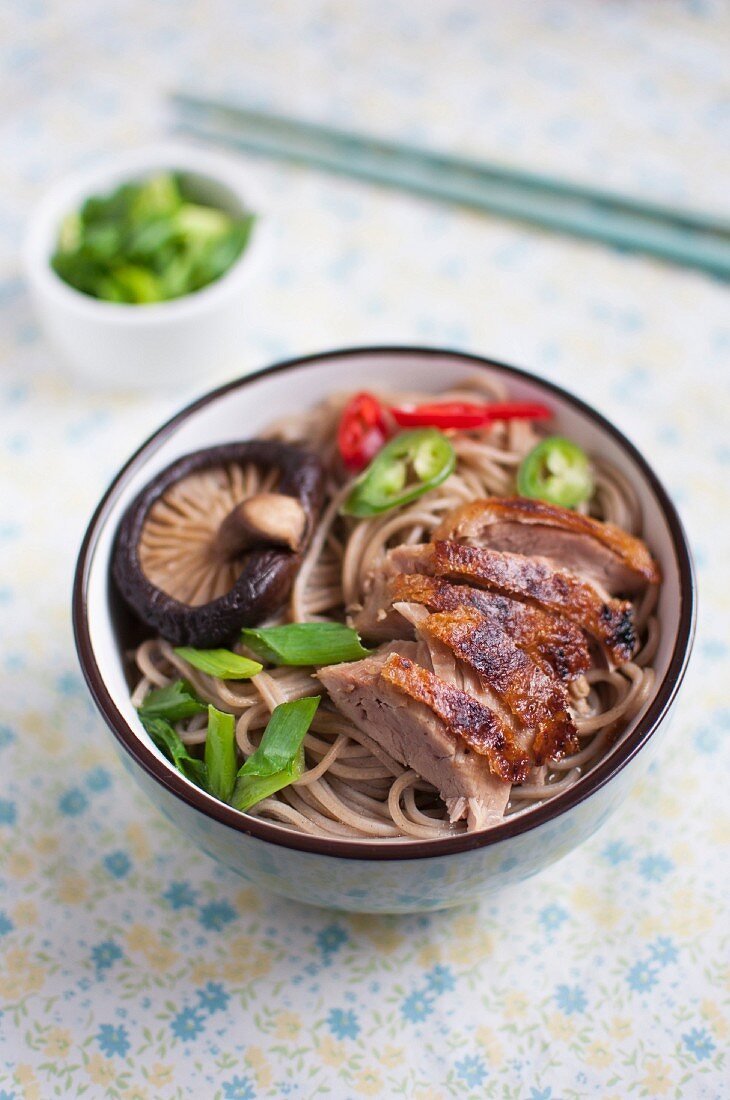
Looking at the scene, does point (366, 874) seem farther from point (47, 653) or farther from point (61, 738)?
point (47, 653)

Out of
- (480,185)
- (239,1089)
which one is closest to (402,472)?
(239,1089)

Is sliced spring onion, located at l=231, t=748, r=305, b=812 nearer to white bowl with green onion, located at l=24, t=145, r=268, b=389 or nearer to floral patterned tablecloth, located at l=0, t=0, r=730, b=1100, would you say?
floral patterned tablecloth, located at l=0, t=0, r=730, b=1100

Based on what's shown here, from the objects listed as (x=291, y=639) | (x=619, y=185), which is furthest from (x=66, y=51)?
(x=291, y=639)

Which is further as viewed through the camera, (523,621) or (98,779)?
(98,779)

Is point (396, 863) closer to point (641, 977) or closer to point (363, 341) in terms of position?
point (641, 977)

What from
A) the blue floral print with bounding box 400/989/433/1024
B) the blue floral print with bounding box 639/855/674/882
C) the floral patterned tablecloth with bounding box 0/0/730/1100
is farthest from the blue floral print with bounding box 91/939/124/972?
the blue floral print with bounding box 639/855/674/882

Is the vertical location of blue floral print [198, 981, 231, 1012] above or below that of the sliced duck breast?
below

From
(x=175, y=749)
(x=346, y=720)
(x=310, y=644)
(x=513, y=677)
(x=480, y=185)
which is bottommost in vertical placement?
(x=175, y=749)

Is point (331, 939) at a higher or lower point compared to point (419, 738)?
lower
